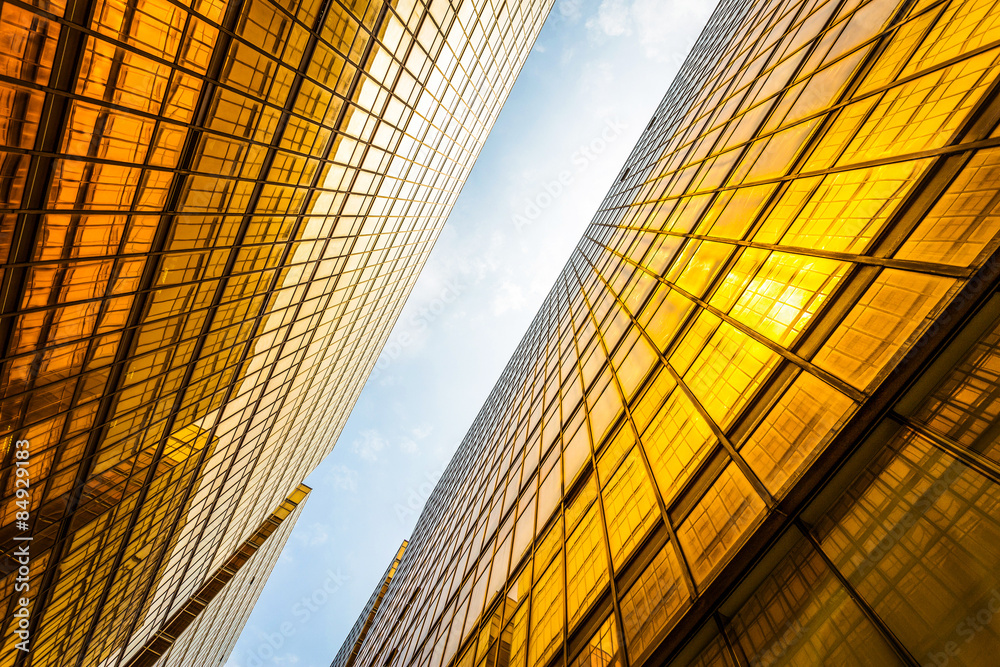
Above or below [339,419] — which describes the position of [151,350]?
above

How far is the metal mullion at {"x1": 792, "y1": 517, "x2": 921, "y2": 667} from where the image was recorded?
3688mm

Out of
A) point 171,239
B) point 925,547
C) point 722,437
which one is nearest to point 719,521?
point 722,437

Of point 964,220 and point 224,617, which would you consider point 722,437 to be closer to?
point 964,220

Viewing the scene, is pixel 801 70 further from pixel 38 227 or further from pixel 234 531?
pixel 234 531

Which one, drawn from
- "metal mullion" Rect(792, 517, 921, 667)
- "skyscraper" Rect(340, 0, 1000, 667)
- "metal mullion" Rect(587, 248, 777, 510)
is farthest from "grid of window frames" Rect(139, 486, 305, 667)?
"metal mullion" Rect(792, 517, 921, 667)

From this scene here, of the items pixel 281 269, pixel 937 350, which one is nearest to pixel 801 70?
pixel 937 350

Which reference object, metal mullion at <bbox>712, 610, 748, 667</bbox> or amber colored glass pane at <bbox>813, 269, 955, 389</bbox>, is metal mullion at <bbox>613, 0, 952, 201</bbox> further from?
metal mullion at <bbox>712, 610, 748, 667</bbox>

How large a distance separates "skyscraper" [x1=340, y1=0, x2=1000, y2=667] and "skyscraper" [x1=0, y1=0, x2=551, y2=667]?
13907mm

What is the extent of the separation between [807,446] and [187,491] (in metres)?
28.2

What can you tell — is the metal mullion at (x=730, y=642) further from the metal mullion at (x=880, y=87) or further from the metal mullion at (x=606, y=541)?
A: the metal mullion at (x=880, y=87)

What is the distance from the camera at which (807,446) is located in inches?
203

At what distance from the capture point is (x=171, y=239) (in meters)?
13.7

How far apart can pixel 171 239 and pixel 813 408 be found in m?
17.0

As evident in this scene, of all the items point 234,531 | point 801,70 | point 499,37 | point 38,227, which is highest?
point 499,37
